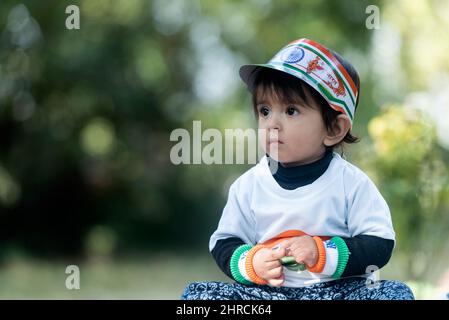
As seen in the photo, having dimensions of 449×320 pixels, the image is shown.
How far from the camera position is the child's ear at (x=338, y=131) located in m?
1.81

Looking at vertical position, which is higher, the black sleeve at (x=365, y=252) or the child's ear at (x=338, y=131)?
the child's ear at (x=338, y=131)

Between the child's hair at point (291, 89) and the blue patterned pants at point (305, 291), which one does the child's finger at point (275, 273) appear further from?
the child's hair at point (291, 89)

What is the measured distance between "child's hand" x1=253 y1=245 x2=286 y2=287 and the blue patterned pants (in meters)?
0.09

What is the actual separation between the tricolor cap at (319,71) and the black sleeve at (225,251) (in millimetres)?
431

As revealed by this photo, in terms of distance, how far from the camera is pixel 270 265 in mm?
1665

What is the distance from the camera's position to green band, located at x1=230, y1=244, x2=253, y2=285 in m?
1.74

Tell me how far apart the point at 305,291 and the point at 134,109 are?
5.28m

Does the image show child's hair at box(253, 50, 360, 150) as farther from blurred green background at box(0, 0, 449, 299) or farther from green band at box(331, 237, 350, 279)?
blurred green background at box(0, 0, 449, 299)

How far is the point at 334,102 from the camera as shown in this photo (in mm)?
1756

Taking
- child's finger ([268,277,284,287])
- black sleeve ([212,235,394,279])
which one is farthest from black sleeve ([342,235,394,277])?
child's finger ([268,277,284,287])

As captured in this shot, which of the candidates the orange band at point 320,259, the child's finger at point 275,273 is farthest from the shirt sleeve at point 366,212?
the child's finger at point 275,273

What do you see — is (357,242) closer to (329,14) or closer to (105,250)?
(329,14)
